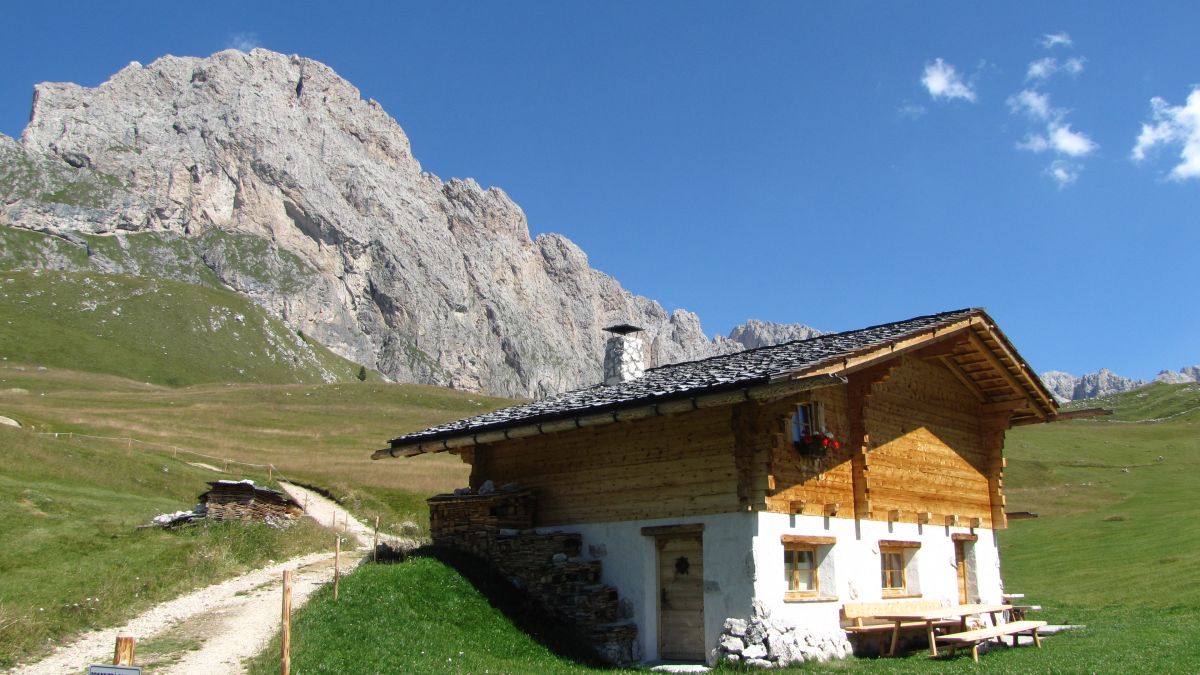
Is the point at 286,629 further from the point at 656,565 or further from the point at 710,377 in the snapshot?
the point at 710,377

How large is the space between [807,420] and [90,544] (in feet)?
64.7

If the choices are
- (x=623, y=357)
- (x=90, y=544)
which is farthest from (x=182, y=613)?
(x=623, y=357)

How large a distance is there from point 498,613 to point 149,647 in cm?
638

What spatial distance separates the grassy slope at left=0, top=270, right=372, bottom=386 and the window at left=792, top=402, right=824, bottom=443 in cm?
13708

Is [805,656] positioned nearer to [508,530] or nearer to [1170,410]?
[508,530]

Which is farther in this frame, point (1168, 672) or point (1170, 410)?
point (1170, 410)

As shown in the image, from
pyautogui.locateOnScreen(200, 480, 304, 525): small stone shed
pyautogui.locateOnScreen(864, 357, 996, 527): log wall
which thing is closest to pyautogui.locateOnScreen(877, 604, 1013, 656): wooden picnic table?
pyautogui.locateOnScreen(864, 357, 996, 527): log wall

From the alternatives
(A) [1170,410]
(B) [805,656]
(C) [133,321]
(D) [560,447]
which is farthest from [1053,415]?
(C) [133,321]

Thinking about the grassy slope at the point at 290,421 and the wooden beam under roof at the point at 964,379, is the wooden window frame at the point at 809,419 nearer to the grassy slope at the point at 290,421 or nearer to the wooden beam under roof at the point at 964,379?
the wooden beam under roof at the point at 964,379

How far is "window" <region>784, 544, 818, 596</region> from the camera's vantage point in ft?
59.1

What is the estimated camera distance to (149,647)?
1552 cm

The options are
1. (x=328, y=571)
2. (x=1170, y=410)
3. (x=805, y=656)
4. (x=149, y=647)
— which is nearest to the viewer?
(x=149, y=647)

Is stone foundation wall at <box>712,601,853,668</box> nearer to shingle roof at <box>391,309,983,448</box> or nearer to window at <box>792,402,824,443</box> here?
window at <box>792,402,824,443</box>

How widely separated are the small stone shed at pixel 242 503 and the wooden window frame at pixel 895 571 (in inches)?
867
